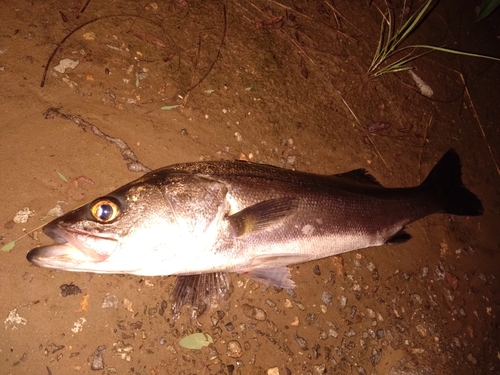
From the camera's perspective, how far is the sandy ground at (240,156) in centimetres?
279

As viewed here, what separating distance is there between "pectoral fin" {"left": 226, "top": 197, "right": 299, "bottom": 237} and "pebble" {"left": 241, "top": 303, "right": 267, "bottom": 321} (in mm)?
921

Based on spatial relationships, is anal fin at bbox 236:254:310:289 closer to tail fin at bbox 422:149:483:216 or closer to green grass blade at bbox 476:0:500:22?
tail fin at bbox 422:149:483:216

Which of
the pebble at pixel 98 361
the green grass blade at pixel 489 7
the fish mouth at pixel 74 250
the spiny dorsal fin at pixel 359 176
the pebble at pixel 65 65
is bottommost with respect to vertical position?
the pebble at pixel 98 361

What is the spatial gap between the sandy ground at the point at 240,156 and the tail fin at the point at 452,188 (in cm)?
39

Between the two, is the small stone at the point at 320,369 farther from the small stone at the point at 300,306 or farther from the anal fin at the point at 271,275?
the anal fin at the point at 271,275

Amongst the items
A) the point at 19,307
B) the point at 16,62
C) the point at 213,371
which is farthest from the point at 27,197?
the point at 213,371

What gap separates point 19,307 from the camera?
2.62 m

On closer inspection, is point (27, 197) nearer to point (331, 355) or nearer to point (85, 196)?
point (85, 196)

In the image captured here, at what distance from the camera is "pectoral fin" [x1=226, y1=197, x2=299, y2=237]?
2609 millimetres

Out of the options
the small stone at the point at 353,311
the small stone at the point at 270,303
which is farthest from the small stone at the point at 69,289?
the small stone at the point at 353,311

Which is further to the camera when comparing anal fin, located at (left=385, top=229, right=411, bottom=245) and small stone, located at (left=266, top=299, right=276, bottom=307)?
anal fin, located at (left=385, top=229, right=411, bottom=245)

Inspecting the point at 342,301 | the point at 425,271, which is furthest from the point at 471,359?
the point at 342,301

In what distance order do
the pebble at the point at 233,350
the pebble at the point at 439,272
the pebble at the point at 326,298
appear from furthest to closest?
1. the pebble at the point at 439,272
2. the pebble at the point at 326,298
3. the pebble at the point at 233,350

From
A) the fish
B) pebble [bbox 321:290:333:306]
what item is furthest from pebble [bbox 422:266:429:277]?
pebble [bbox 321:290:333:306]
